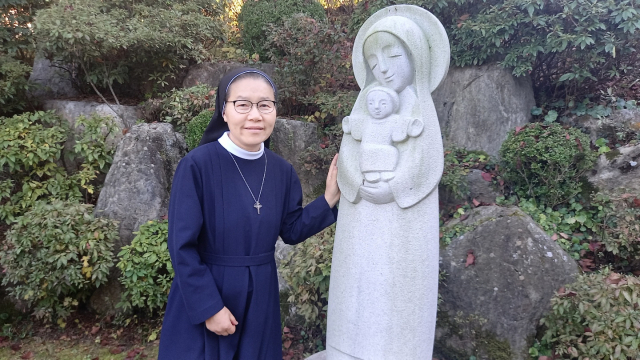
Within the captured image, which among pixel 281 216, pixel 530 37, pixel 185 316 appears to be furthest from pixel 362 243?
pixel 530 37

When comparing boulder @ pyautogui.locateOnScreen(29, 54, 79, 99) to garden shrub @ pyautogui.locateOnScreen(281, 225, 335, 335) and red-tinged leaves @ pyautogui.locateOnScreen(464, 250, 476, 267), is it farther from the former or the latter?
red-tinged leaves @ pyautogui.locateOnScreen(464, 250, 476, 267)

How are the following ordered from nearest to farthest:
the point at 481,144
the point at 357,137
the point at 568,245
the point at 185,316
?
the point at 185,316
the point at 357,137
the point at 568,245
the point at 481,144

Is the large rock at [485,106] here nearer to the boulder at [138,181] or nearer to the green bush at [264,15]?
the green bush at [264,15]

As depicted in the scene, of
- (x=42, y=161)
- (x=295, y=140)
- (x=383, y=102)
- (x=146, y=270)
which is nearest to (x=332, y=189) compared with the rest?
(x=383, y=102)

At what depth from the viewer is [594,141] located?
4.50 meters

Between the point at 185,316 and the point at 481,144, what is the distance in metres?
3.94

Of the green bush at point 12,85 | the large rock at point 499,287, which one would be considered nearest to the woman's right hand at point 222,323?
the large rock at point 499,287

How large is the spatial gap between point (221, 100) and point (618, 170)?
3888mm

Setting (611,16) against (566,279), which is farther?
(611,16)

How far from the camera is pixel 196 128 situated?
523 centimetres

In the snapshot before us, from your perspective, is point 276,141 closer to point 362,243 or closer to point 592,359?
point 362,243

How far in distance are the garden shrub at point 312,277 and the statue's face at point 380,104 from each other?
5.38ft

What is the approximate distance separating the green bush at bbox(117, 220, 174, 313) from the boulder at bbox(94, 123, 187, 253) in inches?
17.7

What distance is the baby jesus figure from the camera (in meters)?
2.05
